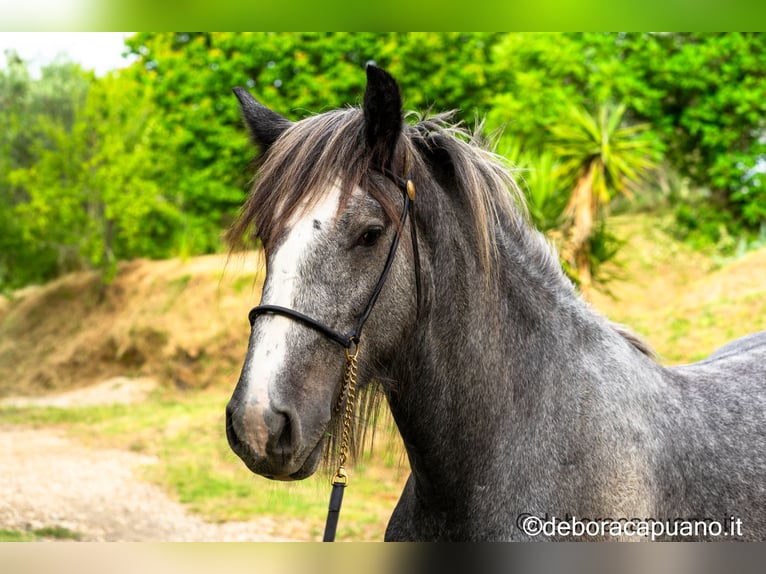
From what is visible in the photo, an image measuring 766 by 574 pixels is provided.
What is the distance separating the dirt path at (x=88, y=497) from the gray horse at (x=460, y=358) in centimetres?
495

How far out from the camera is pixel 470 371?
1.98 m

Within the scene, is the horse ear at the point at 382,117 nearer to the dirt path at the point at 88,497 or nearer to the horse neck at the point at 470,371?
the horse neck at the point at 470,371

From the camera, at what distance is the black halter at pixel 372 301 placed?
5.59 ft

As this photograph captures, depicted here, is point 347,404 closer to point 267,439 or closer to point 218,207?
point 267,439

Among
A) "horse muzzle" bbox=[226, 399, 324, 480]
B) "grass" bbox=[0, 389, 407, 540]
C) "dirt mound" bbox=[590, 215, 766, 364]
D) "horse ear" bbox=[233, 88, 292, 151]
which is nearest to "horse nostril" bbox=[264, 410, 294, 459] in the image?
"horse muzzle" bbox=[226, 399, 324, 480]

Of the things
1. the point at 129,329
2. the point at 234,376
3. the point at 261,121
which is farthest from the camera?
the point at 129,329

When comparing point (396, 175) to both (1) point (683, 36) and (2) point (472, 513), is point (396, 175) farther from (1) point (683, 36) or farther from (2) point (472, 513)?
(1) point (683, 36)

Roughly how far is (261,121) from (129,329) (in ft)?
46.8

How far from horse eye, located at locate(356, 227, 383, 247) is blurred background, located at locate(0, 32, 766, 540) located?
5.42 meters

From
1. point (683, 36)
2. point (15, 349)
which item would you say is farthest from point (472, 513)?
point (15, 349)

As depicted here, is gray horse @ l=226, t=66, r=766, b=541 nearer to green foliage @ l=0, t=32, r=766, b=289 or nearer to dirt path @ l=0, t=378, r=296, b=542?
dirt path @ l=0, t=378, r=296, b=542

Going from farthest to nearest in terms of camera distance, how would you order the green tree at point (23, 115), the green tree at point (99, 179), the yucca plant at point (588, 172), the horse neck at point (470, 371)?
the green tree at point (23, 115), the green tree at point (99, 179), the yucca plant at point (588, 172), the horse neck at point (470, 371)

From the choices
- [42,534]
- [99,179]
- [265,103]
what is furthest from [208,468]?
[99,179]

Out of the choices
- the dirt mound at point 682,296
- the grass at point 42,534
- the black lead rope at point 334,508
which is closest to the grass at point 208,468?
the black lead rope at point 334,508
